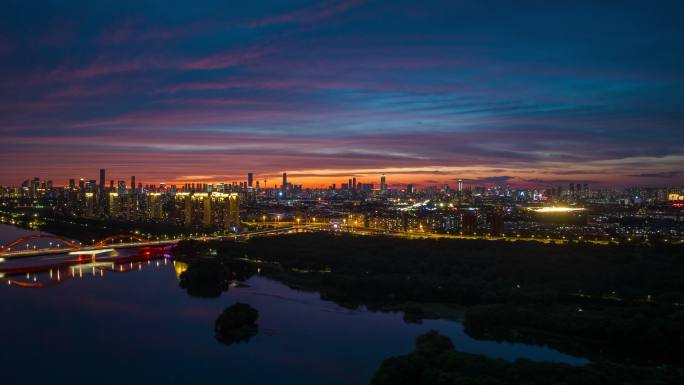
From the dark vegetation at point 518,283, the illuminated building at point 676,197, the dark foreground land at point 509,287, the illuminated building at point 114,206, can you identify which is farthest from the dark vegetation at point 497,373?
the illuminated building at point 676,197

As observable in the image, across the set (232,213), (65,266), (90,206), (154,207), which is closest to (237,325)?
(65,266)

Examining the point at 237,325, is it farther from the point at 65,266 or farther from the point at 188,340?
the point at 65,266

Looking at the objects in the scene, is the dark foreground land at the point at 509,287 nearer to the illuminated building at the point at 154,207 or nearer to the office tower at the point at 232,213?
the office tower at the point at 232,213

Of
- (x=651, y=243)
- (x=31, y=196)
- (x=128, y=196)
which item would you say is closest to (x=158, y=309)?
(x=651, y=243)

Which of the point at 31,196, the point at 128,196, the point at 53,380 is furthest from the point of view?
the point at 31,196

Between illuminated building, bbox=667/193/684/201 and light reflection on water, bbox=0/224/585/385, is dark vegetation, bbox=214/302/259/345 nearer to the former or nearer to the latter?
light reflection on water, bbox=0/224/585/385

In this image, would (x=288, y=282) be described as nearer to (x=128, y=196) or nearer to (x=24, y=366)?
(x=24, y=366)

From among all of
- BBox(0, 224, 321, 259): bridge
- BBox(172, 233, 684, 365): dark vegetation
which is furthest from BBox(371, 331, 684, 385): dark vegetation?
BBox(0, 224, 321, 259): bridge
